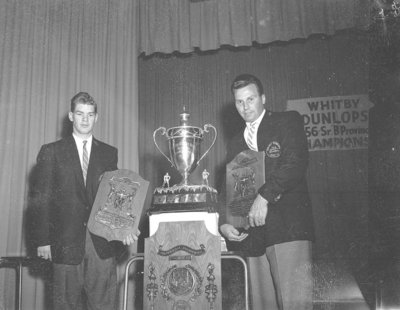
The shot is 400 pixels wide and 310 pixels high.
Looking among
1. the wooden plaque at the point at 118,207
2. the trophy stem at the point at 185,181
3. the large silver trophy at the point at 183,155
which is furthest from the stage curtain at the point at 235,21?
the wooden plaque at the point at 118,207

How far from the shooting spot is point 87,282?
2275 mm

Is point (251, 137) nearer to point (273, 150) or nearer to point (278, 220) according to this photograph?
point (273, 150)

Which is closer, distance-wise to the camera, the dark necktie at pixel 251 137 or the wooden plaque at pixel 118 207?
the wooden plaque at pixel 118 207

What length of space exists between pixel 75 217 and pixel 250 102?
3.70 ft

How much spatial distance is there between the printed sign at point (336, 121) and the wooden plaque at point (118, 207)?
253 cm

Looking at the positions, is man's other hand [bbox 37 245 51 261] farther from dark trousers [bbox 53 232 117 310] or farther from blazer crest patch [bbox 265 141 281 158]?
blazer crest patch [bbox 265 141 281 158]

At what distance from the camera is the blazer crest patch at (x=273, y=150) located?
6.59 ft

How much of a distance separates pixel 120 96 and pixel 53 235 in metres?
1.89

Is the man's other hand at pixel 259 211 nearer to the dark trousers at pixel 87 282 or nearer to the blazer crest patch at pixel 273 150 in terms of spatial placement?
the blazer crest patch at pixel 273 150

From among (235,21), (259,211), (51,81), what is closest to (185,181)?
(259,211)

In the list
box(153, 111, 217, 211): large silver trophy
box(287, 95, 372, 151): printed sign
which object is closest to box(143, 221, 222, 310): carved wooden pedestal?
box(153, 111, 217, 211): large silver trophy

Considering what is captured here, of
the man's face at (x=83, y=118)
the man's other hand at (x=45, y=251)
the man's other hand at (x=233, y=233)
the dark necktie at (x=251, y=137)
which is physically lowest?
the man's other hand at (x=45, y=251)

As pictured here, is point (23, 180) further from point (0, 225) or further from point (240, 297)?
point (240, 297)

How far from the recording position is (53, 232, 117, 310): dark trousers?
224 centimetres
